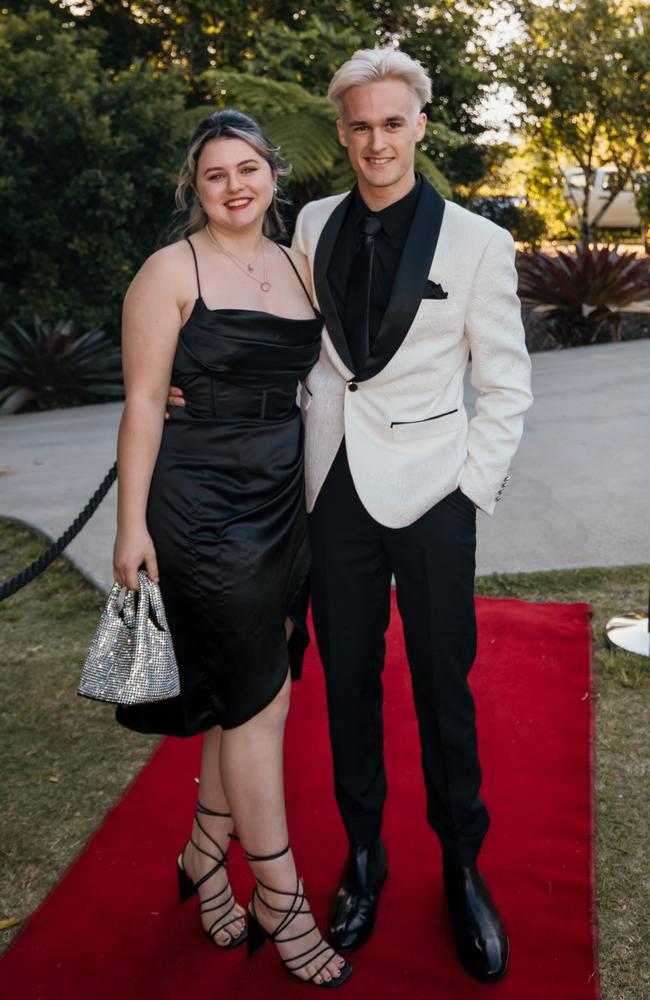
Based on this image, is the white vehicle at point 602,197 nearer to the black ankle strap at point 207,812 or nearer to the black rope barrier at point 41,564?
the black rope barrier at point 41,564

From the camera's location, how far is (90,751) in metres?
3.51

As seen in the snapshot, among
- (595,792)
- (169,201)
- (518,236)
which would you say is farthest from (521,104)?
(595,792)

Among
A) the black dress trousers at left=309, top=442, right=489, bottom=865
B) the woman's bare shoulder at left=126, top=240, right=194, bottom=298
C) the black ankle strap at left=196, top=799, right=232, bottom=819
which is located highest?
the woman's bare shoulder at left=126, top=240, right=194, bottom=298

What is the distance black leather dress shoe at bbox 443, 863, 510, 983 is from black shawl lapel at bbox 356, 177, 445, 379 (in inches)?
48.9

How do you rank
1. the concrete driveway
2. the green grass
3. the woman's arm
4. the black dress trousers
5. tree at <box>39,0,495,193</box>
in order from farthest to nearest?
tree at <box>39,0,495,193</box> → the concrete driveway → the green grass → the black dress trousers → the woman's arm

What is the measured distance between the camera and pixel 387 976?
239cm

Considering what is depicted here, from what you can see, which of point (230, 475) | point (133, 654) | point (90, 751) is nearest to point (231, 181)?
point (230, 475)

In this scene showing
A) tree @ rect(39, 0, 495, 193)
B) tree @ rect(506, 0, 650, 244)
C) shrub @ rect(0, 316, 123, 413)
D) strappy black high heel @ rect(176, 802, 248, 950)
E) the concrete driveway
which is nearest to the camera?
strappy black high heel @ rect(176, 802, 248, 950)

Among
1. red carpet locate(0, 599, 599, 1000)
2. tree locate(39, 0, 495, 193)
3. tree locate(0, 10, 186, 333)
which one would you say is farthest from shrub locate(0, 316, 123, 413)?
red carpet locate(0, 599, 599, 1000)

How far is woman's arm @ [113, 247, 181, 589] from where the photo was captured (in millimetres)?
2215

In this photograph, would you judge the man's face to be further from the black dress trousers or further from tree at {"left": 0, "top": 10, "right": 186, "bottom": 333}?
tree at {"left": 0, "top": 10, "right": 186, "bottom": 333}

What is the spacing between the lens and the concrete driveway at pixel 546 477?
505cm

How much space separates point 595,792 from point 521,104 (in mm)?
12701

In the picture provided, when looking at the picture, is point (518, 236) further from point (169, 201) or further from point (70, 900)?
point (70, 900)
